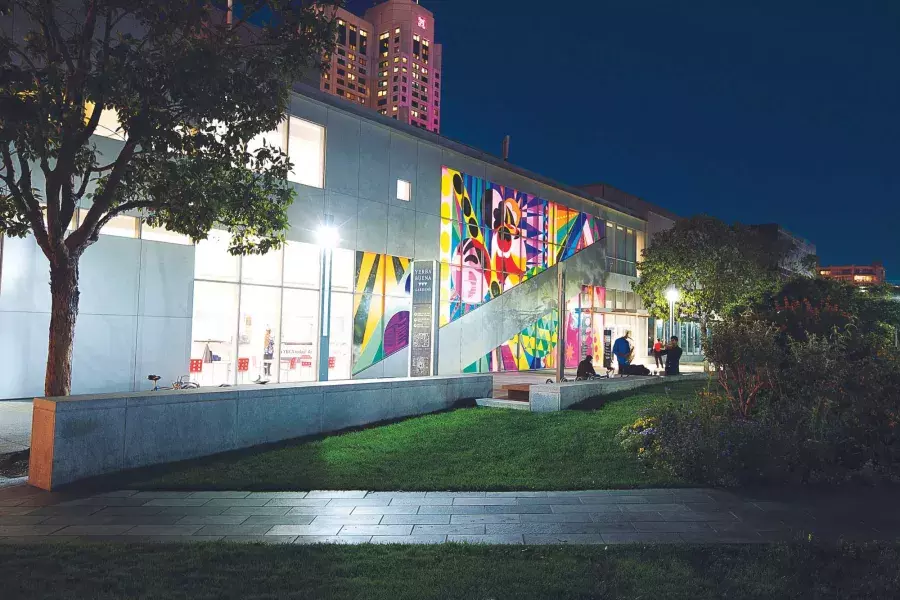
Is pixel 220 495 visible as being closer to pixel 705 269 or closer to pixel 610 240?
pixel 705 269

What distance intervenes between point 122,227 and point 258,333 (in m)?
4.90

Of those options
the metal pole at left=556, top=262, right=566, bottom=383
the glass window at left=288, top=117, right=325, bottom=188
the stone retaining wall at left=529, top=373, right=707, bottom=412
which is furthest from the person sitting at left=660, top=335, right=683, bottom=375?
the glass window at left=288, top=117, right=325, bottom=188

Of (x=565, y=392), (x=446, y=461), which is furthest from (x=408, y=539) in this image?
(x=565, y=392)

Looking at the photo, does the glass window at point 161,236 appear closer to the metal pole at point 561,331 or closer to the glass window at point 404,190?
the glass window at point 404,190

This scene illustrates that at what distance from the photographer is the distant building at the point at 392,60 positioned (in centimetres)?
16075

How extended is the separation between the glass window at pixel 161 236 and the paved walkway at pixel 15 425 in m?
4.72

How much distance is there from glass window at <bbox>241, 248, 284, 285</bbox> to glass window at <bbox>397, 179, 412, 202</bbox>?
5.09m

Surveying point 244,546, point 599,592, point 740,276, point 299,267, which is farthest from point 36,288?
point 740,276

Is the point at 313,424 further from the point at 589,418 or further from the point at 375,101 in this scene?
the point at 375,101

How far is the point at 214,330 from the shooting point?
18.6m

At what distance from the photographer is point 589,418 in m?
12.0

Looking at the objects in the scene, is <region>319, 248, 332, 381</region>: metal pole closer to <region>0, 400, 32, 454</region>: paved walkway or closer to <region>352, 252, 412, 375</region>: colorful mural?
<region>352, 252, 412, 375</region>: colorful mural

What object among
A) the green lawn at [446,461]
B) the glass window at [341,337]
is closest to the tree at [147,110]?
the green lawn at [446,461]

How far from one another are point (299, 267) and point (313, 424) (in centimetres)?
1010
